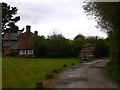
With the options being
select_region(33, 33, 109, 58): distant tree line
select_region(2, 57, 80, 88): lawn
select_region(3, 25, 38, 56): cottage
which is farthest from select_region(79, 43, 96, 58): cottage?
select_region(2, 57, 80, 88): lawn

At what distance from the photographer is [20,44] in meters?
98.4

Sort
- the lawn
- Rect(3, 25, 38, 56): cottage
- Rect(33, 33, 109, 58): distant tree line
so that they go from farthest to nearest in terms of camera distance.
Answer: Rect(3, 25, 38, 56): cottage < Rect(33, 33, 109, 58): distant tree line < the lawn

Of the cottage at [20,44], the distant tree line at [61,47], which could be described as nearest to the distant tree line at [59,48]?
the distant tree line at [61,47]

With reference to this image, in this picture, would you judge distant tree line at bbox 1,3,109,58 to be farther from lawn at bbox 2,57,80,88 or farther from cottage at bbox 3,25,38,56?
lawn at bbox 2,57,80,88

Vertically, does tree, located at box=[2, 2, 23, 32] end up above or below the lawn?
above

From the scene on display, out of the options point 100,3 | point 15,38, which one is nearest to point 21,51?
point 15,38

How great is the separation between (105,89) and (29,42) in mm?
76220

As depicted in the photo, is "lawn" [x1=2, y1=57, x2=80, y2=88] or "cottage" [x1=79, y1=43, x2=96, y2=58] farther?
"cottage" [x1=79, y1=43, x2=96, y2=58]

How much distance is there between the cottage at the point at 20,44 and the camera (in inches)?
3743

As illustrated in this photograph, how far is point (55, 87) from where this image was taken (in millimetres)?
23328

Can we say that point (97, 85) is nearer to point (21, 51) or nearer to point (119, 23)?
point (119, 23)

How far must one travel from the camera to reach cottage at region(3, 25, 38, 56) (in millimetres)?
95081

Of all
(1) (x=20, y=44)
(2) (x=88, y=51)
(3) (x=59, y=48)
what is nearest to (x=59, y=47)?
(3) (x=59, y=48)

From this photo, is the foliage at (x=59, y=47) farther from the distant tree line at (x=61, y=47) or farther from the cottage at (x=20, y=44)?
the cottage at (x=20, y=44)
